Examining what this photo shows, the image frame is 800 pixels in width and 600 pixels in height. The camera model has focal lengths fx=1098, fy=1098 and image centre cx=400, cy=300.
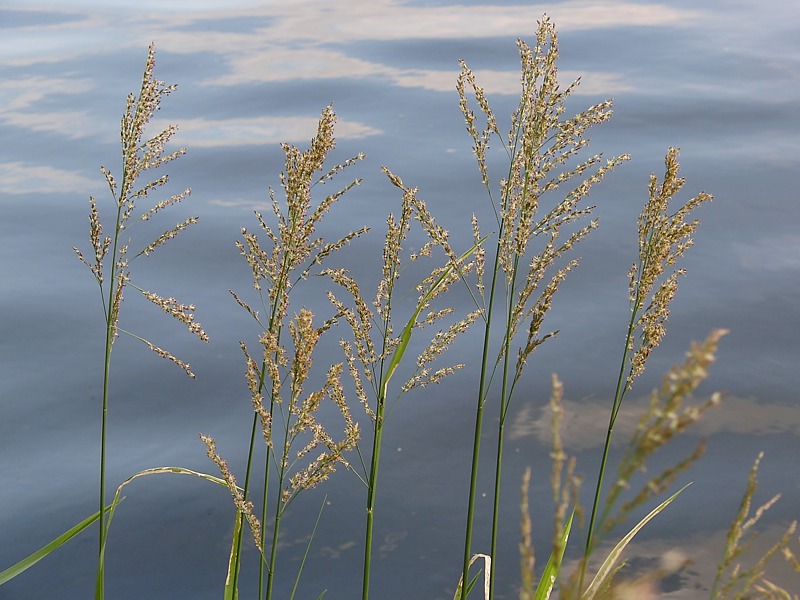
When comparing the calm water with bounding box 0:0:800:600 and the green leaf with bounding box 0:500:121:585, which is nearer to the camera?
the green leaf with bounding box 0:500:121:585

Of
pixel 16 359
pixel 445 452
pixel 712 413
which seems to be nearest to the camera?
pixel 445 452

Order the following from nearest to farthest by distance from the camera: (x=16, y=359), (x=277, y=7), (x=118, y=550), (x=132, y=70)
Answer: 1. (x=118, y=550)
2. (x=16, y=359)
3. (x=132, y=70)
4. (x=277, y=7)

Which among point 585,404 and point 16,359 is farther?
point 16,359

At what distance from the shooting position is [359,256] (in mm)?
5047

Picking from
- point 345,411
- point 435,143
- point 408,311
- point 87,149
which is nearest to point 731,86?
point 435,143

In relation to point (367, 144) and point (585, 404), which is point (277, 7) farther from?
point (585, 404)

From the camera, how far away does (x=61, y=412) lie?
3.96m

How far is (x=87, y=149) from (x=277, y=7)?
331 cm

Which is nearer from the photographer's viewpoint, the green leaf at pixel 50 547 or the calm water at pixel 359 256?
the green leaf at pixel 50 547

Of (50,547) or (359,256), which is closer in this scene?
(50,547)

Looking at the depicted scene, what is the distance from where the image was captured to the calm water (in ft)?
10.9

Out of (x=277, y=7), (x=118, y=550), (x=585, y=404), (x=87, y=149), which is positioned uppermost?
(x=277, y=7)

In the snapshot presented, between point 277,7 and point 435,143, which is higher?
point 277,7

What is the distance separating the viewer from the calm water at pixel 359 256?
10.9 ft
